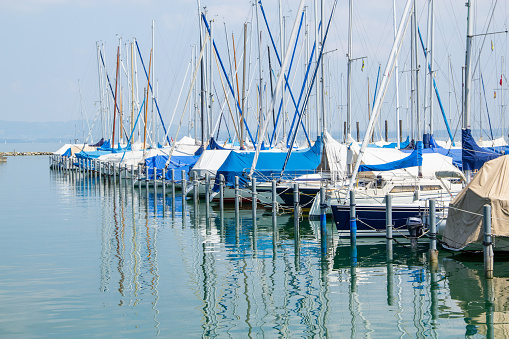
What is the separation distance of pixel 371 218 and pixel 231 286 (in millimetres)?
7177

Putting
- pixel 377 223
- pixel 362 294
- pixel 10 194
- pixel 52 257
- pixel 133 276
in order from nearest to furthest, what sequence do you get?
pixel 362 294, pixel 133 276, pixel 52 257, pixel 377 223, pixel 10 194

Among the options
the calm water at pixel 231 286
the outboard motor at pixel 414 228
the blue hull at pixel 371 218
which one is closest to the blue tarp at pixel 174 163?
the calm water at pixel 231 286

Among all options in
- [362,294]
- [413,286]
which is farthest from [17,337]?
[413,286]

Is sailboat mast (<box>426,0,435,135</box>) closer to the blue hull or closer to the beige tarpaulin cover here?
the blue hull

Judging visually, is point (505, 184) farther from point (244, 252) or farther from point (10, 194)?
point (10, 194)

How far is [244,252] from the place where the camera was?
20.0 metres

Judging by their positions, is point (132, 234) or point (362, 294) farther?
point (132, 234)

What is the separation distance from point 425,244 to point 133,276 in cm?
907

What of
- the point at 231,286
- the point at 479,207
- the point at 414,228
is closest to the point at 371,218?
the point at 414,228

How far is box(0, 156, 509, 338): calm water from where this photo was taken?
484 inches

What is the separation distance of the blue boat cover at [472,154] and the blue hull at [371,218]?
208 cm

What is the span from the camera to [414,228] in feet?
63.4

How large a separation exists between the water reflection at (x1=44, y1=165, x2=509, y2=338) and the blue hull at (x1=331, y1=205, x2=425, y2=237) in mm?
419

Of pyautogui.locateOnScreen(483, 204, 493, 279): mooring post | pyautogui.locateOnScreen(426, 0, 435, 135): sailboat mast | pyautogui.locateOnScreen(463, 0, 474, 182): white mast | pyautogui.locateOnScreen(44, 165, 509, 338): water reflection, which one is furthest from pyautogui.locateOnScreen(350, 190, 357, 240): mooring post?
pyautogui.locateOnScreen(426, 0, 435, 135): sailboat mast
